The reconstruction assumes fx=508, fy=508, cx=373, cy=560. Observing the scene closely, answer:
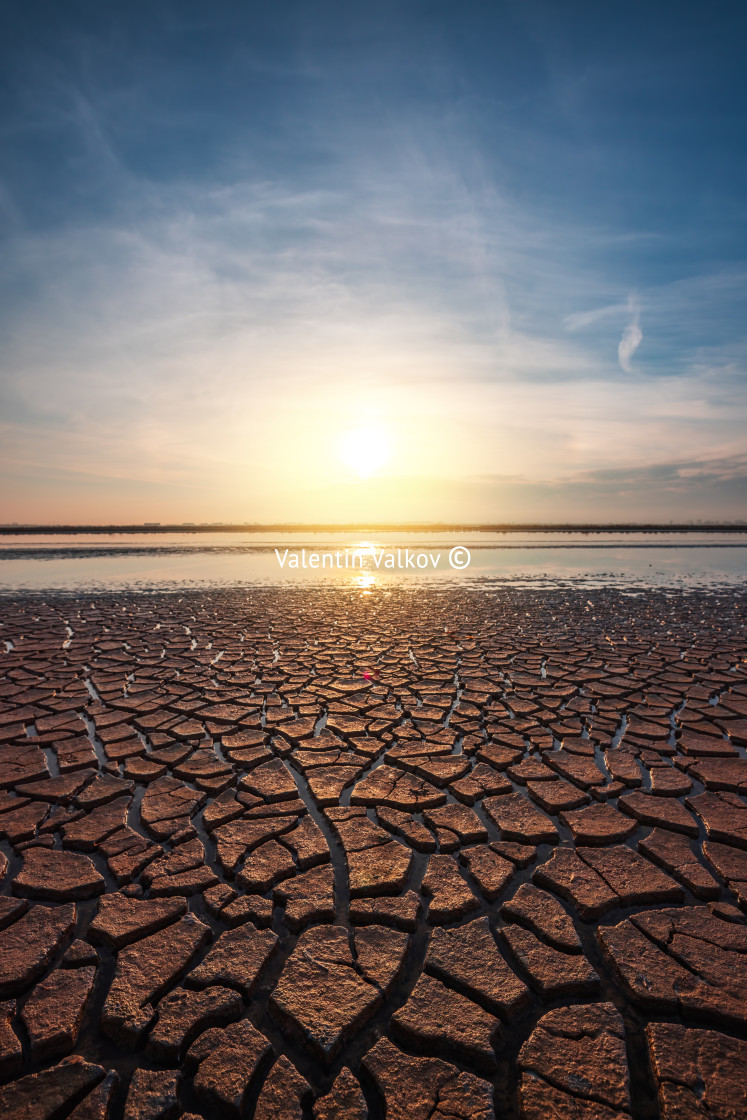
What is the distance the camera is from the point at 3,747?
133 inches

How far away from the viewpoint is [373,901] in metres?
2.00

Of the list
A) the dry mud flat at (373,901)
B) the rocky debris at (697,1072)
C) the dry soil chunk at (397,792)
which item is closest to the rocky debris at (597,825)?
the dry mud flat at (373,901)

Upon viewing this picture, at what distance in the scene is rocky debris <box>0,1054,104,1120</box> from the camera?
4.13 feet

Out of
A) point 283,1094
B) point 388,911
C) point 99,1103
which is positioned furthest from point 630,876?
point 99,1103

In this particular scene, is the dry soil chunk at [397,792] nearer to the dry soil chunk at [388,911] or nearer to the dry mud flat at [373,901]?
the dry mud flat at [373,901]

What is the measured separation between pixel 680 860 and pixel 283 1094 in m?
1.85

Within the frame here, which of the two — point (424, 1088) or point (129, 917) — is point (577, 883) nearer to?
point (424, 1088)

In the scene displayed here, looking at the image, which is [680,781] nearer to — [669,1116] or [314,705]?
[669,1116]

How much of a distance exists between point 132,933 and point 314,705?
2.35 meters

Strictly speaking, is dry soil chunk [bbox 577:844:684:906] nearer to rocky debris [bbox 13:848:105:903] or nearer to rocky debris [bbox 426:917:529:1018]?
rocky debris [bbox 426:917:529:1018]

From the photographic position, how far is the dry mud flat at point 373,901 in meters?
1.36

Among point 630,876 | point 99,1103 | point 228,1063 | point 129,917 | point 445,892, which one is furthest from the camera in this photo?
point 630,876

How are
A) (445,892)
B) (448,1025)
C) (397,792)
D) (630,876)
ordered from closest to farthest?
1. (448,1025)
2. (445,892)
3. (630,876)
4. (397,792)

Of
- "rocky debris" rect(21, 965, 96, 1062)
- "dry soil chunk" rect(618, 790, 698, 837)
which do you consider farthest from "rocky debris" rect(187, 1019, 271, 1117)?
"dry soil chunk" rect(618, 790, 698, 837)
